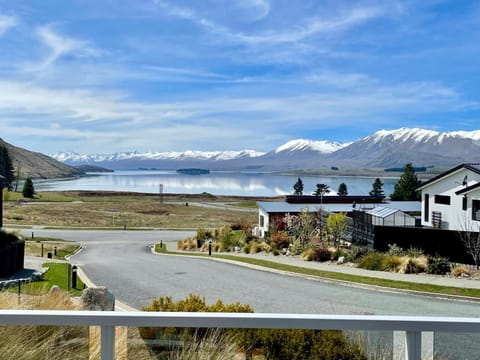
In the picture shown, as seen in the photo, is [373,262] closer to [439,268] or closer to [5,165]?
[439,268]

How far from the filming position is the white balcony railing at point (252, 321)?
258 cm

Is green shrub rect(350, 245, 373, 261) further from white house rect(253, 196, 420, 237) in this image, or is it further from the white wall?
the white wall

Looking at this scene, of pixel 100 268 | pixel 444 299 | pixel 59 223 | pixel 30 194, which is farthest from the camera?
pixel 30 194

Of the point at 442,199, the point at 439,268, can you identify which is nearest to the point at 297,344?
the point at 439,268

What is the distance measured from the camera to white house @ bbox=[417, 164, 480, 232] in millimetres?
27969

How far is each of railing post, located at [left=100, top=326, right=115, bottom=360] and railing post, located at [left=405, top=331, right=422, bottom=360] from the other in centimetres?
162

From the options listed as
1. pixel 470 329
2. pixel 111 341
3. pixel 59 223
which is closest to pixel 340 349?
pixel 470 329

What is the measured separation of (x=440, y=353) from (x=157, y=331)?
158 centimetres

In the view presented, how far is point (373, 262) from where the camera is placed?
21047 millimetres

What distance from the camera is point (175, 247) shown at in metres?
36.2

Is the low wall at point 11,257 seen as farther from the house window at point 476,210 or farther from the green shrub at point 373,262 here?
the house window at point 476,210

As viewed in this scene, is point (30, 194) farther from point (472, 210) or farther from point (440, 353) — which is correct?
point (440, 353)

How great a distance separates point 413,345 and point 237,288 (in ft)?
48.5

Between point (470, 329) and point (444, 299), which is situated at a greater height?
point (470, 329)
